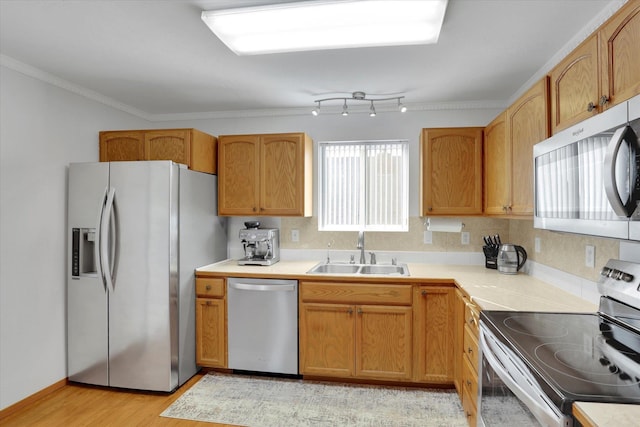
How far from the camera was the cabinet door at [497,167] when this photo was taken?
2.40 m

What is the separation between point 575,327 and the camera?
1521 millimetres

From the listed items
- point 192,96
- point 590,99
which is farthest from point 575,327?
point 192,96

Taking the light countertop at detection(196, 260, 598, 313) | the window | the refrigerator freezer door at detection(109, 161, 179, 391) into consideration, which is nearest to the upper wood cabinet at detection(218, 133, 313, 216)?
A: the window

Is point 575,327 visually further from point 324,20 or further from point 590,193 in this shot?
point 324,20

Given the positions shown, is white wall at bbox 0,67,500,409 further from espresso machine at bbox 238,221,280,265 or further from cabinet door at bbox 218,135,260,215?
espresso machine at bbox 238,221,280,265

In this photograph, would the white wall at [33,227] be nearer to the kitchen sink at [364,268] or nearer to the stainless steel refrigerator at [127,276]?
the stainless steel refrigerator at [127,276]

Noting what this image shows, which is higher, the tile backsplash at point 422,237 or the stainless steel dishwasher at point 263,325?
the tile backsplash at point 422,237

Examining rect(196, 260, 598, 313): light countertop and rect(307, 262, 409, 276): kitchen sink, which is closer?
rect(196, 260, 598, 313): light countertop

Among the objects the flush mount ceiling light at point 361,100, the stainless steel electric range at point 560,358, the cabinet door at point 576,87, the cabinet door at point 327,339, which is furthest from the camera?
the flush mount ceiling light at point 361,100

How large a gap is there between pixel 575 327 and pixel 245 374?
7.82 ft

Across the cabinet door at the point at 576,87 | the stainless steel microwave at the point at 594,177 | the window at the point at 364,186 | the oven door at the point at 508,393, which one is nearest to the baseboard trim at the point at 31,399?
the window at the point at 364,186

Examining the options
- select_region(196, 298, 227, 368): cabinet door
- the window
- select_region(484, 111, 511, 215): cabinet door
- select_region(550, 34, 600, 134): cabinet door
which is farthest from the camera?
the window

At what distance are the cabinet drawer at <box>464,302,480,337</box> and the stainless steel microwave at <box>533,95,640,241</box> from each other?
0.61m

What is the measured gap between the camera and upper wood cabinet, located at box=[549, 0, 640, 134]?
3.95 feet
